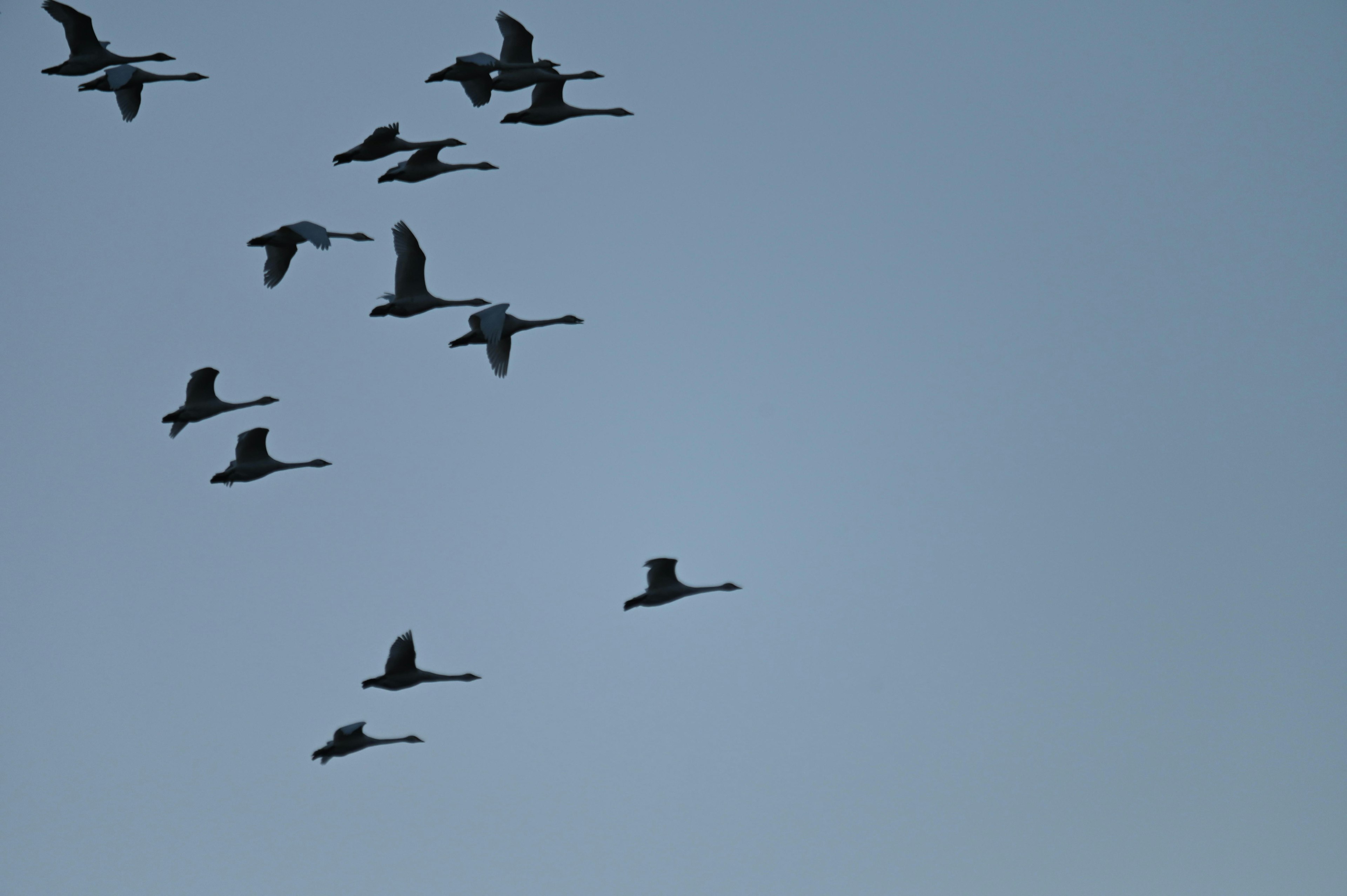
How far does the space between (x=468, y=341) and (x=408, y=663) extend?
8040mm

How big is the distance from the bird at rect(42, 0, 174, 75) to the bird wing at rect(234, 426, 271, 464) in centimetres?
970

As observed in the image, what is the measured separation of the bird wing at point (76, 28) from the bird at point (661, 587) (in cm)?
1895

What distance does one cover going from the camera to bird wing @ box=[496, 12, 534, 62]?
43.4 metres

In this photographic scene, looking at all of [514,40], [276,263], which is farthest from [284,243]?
[514,40]

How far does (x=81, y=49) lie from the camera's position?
42969 mm

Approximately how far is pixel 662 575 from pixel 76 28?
65.2 feet

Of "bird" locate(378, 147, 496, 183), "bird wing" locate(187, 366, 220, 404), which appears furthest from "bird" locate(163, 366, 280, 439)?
"bird" locate(378, 147, 496, 183)

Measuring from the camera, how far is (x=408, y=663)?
138 feet

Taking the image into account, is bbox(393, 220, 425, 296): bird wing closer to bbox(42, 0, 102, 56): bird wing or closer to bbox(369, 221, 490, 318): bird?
bbox(369, 221, 490, 318): bird

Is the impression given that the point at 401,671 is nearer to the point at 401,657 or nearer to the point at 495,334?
the point at 401,657

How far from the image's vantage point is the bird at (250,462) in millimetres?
43875

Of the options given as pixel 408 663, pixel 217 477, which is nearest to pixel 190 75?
pixel 217 477

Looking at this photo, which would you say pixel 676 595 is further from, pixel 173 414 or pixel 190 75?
pixel 190 75

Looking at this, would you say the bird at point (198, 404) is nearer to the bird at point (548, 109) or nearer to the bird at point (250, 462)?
the bird at point (250, 462)
